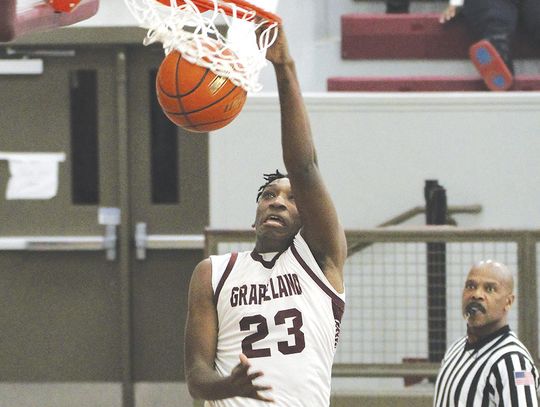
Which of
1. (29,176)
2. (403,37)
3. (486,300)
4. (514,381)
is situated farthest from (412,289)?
(29,176)

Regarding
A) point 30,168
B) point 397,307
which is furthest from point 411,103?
Result: point 30,168

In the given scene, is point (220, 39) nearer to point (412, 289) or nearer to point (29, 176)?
point (412, 289)

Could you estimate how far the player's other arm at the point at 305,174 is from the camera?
148 inches

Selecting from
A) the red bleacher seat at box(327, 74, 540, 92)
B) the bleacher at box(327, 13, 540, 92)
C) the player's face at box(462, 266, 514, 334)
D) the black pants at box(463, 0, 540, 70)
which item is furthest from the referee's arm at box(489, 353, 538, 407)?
the bleacher at box(327, 13, 540, 92)

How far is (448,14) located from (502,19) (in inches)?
20.1

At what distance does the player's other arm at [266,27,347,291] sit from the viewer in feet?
12.4

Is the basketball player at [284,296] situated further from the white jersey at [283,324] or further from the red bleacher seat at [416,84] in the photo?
the red bleacher seat at [416,84]

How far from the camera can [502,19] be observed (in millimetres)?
8680

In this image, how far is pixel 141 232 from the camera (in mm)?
8602

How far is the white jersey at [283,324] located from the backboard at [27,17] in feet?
3.55

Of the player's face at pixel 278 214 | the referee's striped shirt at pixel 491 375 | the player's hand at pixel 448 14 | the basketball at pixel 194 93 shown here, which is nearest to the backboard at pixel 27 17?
the basketball at pixel 194 93

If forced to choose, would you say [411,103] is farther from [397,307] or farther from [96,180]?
[96,180]

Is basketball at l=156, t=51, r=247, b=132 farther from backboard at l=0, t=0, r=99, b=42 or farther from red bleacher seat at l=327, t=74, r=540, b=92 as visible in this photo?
red bleacher seat at l=327, t=74, r=540, b=92

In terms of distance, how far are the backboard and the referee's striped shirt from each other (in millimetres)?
2019
